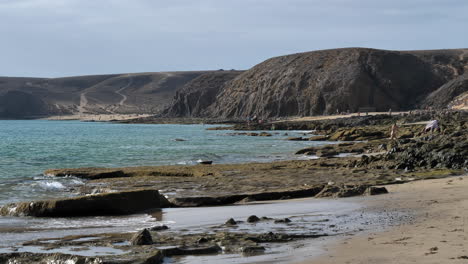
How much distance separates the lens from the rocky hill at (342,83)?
357 ft

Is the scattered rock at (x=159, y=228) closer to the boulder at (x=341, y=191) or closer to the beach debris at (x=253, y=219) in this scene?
the beach debris at (x=253, y=219)

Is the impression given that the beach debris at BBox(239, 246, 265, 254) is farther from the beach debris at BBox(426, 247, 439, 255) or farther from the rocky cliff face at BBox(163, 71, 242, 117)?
the rocky cliff face at BBox(163, 71, 242, 117)

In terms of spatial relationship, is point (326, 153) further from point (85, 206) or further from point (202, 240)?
point (202, 240)

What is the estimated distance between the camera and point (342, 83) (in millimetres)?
111000

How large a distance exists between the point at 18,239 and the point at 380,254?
19.5 feet

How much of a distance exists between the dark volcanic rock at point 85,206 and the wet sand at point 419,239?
517cm

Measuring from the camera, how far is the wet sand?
6.78 meters

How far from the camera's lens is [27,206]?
12438mm

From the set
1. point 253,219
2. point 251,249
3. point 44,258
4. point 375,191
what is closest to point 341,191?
point 375,191

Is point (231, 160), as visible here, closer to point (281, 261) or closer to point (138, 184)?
point (138, 184)

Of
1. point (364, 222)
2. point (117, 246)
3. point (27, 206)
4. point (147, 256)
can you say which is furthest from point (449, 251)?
point (27, 206)

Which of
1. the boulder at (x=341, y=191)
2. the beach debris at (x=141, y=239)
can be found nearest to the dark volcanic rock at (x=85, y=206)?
the beach debris at (x=141, y=239)

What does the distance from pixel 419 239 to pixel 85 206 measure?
7.23 m

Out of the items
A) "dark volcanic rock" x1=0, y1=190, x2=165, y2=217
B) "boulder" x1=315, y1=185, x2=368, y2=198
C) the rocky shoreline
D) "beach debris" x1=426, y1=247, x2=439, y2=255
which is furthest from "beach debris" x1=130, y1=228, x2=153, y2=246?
"boulder" x1=315, y1=185, x2=368, y2=198
